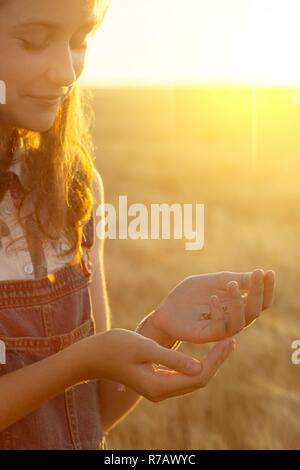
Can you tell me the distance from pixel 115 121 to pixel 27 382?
2927cm

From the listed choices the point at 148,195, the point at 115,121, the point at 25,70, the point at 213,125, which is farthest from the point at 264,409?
the point at 115,121

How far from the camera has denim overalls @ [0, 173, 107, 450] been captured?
5.86 feet

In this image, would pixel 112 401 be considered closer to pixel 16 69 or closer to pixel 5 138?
pixel 5 138

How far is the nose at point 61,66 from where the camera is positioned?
172 centimetres

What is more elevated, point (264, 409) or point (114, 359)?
point (114, 359)

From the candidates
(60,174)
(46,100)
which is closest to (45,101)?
(46,100)

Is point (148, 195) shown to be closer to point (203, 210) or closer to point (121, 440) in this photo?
point (203, 210)

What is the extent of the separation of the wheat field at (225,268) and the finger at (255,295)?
72.7 inches

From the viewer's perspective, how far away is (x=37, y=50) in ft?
5.66

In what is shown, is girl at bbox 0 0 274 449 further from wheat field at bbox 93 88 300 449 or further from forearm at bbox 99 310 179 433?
wheat field at bbox 93 88 300 449

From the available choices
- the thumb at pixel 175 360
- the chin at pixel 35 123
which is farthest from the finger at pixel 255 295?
the chin at pixel 35 123

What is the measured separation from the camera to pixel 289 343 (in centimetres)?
468

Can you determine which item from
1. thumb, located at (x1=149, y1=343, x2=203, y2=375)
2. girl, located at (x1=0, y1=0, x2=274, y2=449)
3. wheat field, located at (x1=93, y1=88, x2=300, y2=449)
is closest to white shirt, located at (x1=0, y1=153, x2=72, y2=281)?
girl, located at (x1=0, y1=0, x2=274, y2=449)

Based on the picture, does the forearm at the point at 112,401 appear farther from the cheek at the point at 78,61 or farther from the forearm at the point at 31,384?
the cheek at the point at 78,61
